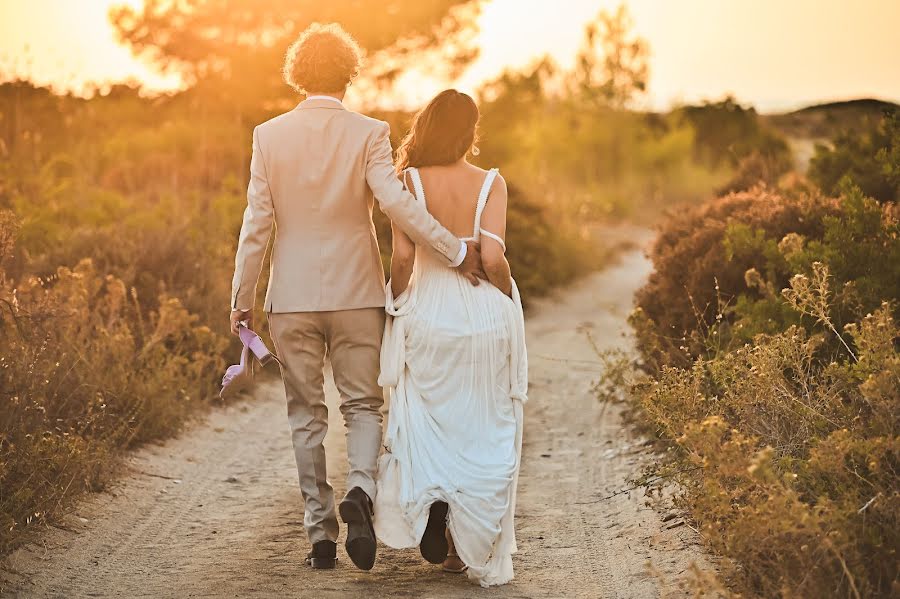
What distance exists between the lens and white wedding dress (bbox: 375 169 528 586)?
5.15m

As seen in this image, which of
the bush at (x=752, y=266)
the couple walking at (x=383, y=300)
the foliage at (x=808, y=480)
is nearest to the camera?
the foliage at (x=808, y=480)

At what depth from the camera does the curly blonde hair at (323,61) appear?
530 cm

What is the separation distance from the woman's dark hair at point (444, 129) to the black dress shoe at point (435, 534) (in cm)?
157

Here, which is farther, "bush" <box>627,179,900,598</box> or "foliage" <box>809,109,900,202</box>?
"foliage" <box>809,109,900,202</box>

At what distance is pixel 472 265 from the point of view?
5.34m

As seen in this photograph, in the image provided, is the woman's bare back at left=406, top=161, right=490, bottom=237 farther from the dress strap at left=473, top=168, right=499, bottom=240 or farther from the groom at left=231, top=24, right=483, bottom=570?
the groom at left=231, top=24, right=483, bottom=570

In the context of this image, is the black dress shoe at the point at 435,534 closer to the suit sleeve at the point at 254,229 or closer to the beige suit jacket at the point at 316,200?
the beige suit jacket at the point at 316,200

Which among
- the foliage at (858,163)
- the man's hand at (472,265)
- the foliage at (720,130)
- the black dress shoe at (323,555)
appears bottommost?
the black dress shoe at (323,555)

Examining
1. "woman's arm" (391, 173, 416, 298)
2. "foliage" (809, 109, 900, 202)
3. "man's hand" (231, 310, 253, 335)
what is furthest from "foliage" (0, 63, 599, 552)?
"foliage" (809, 109, 900, 202)

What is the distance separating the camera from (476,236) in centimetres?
539

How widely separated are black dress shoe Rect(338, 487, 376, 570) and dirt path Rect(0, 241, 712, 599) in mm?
140

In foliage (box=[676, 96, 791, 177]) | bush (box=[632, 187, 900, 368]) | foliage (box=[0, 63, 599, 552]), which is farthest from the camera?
foliage (box=[676, 96, 791, 177])

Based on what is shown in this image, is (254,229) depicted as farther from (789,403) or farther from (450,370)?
(789,403)

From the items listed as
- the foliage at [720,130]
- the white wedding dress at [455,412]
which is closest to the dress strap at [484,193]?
the white wedding dress at [455,412]
